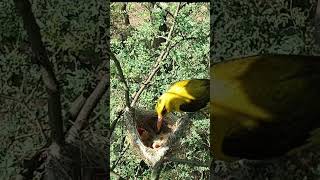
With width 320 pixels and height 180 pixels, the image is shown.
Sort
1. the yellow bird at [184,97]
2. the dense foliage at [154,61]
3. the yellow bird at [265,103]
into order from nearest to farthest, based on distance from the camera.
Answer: the yellow bird at [265,103] → the yellow bird at [184,97] → the dense foliage at [154,61]

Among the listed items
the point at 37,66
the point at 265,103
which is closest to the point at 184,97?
the point at 265,103

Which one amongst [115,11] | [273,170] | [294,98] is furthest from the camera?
[115,11]

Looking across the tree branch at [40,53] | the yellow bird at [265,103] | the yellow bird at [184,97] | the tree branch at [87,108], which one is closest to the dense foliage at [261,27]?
the yellow bird at [265,103]

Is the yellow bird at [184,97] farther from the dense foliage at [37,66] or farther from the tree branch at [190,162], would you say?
the dense foliage at [37,66]

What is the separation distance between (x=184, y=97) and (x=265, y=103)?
0.31 m

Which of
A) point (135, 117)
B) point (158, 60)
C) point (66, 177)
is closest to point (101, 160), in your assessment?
point (66, 177)

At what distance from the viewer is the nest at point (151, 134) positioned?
149cm

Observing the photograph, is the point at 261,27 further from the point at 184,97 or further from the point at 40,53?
the point at 40,53

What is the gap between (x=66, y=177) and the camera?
1206 mm

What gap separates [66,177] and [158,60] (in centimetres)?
53

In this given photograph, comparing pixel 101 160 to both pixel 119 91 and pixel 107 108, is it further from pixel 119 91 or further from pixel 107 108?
pixel 119 91

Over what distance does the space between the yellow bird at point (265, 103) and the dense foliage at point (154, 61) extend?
0.28 meters

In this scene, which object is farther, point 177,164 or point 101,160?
point 177,164

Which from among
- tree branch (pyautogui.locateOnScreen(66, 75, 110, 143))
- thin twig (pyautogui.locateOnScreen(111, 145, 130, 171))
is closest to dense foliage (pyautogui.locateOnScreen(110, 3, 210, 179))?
thin twig (pyautogui.locateOnScreen(111, 145, 130, 171))
